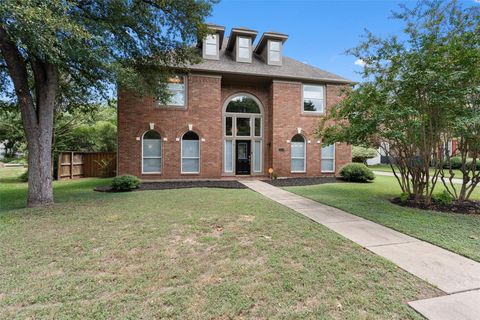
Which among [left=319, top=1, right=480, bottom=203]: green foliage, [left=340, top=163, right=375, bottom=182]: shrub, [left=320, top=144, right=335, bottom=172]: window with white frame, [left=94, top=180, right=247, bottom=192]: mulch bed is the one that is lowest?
[left=94, top=180, right=247, bottom=192]: mulch bed

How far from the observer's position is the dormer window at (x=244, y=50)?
46.5 ft

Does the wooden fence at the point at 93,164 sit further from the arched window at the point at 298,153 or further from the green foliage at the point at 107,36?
the arched window at the point at 298,153

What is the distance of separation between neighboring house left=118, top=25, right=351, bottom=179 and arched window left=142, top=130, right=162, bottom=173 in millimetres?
49

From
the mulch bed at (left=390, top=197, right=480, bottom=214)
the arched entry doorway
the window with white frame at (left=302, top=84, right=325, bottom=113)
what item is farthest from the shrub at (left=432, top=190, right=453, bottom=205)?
the arched entry doorway

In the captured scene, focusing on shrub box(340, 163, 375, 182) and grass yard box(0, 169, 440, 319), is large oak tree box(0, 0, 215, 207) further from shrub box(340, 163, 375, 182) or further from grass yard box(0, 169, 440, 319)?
shrub box(340, 163, 375, 182)

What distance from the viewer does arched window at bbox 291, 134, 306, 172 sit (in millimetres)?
14250

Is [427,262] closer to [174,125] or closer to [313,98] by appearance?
[174,125]

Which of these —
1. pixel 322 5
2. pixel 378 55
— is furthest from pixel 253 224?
pixel 322 5

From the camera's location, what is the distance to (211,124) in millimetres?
13070

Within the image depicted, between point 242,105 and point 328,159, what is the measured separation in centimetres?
627

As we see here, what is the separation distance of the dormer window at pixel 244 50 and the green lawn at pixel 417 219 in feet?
29.9

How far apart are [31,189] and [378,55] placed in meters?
11.1

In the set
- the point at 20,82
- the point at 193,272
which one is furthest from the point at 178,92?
the point at 193,272

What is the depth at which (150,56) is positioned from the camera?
31.8 ft
